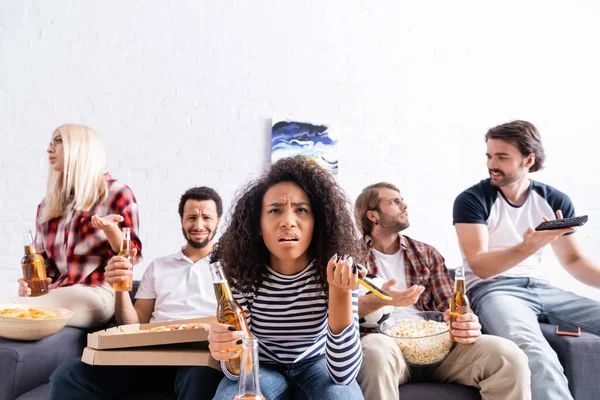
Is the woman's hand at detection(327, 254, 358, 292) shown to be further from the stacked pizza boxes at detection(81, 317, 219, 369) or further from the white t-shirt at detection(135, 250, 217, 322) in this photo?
the white t-shirt at detection(135, 250, 217, 322)

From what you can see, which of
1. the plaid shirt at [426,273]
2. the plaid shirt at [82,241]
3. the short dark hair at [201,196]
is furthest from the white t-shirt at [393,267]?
the plaid shirt at [82,241]

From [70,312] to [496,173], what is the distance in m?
1.86

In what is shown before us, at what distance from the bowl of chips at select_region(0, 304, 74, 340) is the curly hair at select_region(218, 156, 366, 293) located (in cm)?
72

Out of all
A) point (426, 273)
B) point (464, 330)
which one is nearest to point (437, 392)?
point (464, 330)

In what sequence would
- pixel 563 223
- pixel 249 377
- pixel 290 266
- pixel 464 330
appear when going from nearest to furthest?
pixel 249 377
pixel 290 266
pixel 464 330
pixel 563 223

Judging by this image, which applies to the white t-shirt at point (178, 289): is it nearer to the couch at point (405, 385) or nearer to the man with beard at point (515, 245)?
the couch at point (405, 385)

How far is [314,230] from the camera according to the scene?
1.75m

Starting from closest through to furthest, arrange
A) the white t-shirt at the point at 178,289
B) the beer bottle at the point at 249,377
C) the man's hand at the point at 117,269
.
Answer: the beer bottle at the point at 249,377
the man's hand at the point at 117,269
the white t-shirt at the point at 178,289

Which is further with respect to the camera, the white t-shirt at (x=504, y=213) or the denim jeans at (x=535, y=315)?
the white t-shirt at (x=504, y=213)

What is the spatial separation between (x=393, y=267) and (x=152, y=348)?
46.3 inches

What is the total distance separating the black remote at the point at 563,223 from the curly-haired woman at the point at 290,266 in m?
0.82

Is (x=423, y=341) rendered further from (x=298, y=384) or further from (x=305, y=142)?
(x=305, y=142)

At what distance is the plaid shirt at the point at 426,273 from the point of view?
7.94 ft

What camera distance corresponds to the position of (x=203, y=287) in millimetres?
2451
